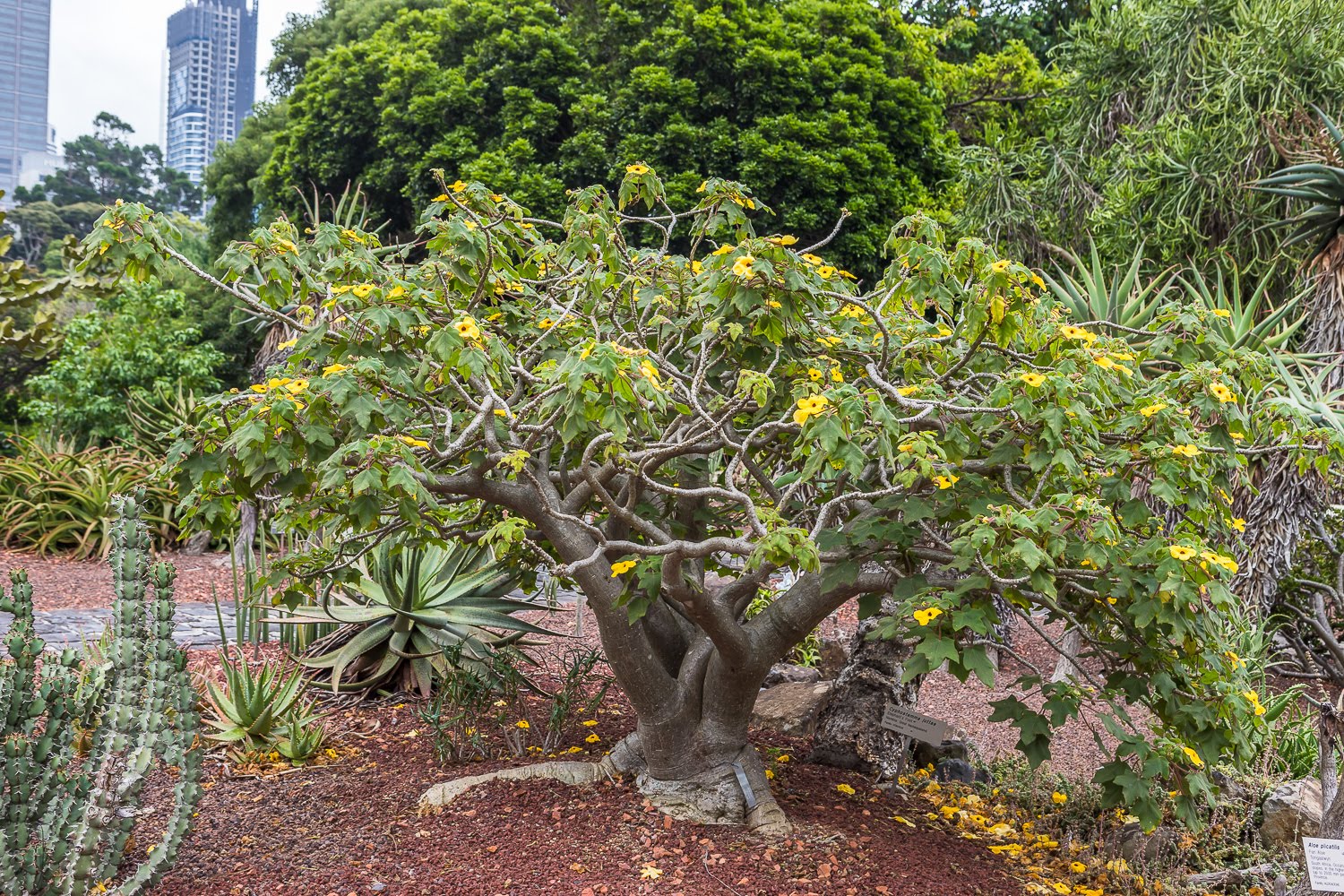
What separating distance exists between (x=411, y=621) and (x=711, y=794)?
2.55 metres

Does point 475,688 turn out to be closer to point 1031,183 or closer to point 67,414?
point 1031,183

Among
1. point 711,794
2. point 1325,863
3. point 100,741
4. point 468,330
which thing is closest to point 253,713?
point 100,741

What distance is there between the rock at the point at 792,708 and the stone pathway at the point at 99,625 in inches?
78.6

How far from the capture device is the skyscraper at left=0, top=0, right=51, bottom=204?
125 metres

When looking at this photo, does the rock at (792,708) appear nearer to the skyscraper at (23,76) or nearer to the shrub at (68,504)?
the shrub at (68,504)

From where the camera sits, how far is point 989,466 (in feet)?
11.9

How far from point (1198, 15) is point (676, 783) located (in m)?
11.1

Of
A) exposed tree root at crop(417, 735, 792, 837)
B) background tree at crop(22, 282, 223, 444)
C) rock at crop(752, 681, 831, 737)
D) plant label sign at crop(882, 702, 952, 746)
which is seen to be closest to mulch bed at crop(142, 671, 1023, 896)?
exposed tree root at crop(417, 735, 792, 837)

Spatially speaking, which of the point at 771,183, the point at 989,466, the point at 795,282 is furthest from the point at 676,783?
the point at 771,183

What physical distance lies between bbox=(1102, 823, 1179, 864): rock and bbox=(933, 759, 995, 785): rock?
0.81m

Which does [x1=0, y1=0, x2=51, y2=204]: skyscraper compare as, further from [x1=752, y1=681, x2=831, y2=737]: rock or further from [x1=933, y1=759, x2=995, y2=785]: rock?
[x1=933, y1=759, x2=995, y2=785]: rock

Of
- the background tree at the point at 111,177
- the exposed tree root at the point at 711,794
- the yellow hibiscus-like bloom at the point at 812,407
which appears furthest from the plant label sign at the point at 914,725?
the background tree at the point at 111,177

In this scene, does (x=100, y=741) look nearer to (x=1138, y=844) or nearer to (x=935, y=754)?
(x=935, y=754)

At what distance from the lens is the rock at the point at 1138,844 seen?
14.1ft
